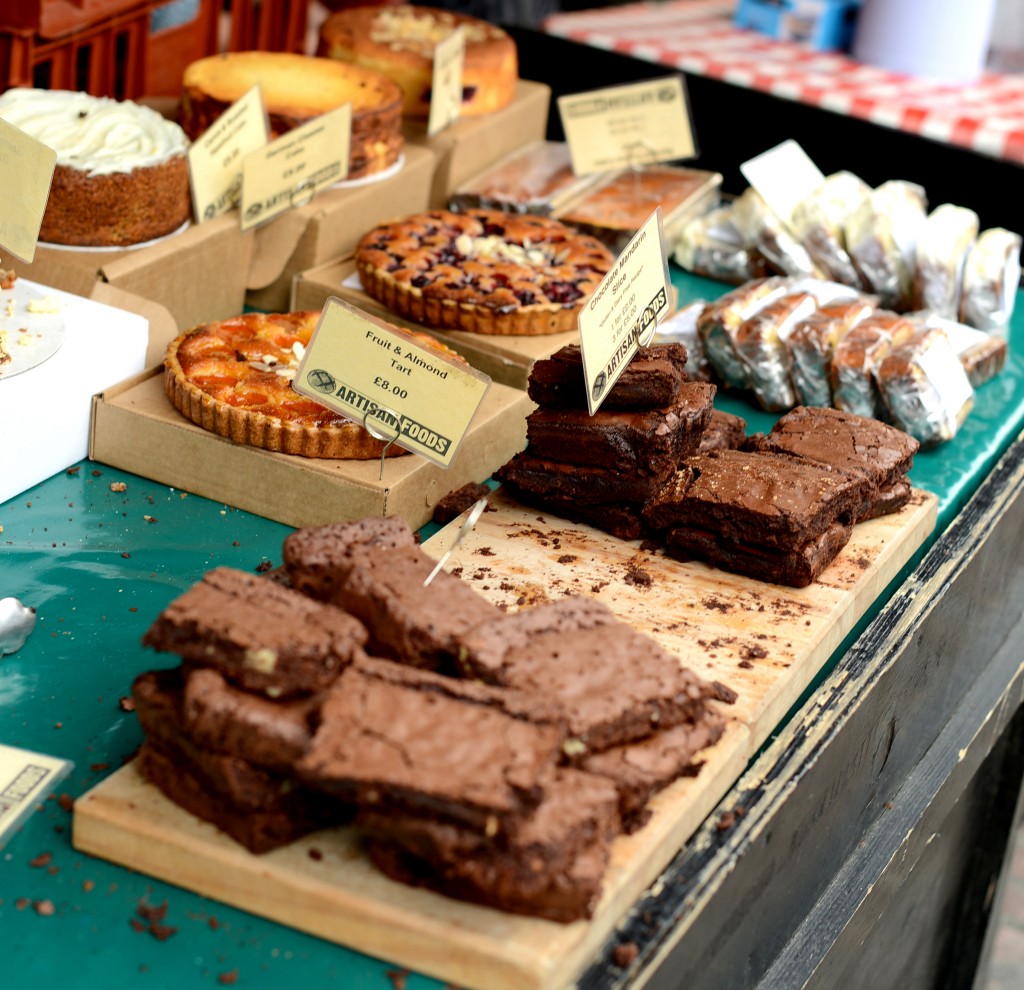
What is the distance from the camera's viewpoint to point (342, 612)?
62.7 inches

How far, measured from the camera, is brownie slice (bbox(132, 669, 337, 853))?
1.46 metres

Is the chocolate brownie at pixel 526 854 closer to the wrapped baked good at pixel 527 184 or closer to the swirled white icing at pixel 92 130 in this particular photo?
the swirled white icing at pixel 92 130

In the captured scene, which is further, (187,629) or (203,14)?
(203,14)

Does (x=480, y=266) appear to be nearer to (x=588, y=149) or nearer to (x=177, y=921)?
(x=588, y=149)

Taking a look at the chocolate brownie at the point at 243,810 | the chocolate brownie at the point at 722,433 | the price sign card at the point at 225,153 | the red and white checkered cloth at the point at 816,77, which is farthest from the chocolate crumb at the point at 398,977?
the red and white checkered cloth at the point at 816,77

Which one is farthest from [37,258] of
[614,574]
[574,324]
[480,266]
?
[614,574]

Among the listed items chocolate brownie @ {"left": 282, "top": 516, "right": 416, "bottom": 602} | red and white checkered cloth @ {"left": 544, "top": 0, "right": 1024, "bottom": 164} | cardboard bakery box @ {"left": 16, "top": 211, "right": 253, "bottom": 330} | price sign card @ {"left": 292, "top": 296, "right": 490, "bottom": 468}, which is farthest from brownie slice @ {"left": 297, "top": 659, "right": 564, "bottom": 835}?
red and white checkered cloth @ {"left": 544, "top": 0, "right": 1024, "bottom": 164}

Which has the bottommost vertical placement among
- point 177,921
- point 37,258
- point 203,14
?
point 177,921

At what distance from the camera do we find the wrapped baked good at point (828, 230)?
10.7 feet

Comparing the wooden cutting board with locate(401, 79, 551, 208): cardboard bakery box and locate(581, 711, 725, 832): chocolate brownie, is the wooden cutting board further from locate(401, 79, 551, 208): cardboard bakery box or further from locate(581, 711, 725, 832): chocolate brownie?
locate(401, 79, 551, 208): cardboard bakery box

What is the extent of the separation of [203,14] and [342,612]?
8.50 feet

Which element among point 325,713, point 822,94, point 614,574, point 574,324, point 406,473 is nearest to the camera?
point 325,713

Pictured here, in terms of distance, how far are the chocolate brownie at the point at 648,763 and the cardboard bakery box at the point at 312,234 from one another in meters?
1.70

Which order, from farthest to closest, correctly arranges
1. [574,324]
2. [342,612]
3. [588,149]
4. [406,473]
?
1. [588,149]
2. [574,324]
3. [406,473]
4. [342,612]
